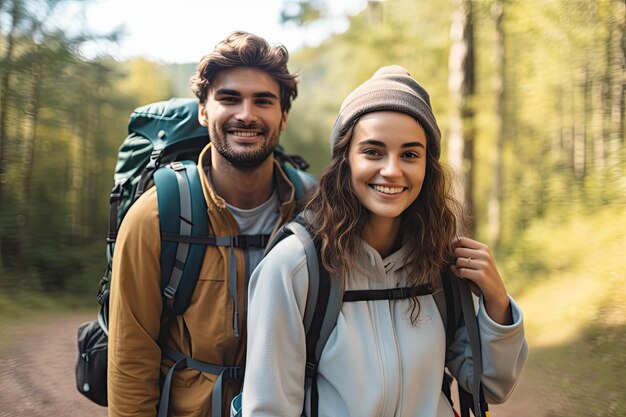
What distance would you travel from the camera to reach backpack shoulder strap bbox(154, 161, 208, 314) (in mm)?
2287

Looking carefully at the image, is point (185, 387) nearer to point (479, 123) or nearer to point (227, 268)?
point (227, 268)

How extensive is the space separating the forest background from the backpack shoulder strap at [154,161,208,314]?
13.5ft

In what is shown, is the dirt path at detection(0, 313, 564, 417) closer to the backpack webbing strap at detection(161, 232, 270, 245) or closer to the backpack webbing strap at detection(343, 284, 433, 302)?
the backpack webbing strap at detection(161, 232, 270, 245)

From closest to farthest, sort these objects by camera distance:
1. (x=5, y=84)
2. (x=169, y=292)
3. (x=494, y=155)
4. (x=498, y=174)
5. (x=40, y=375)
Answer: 1. (x=169, y=292)
2. (x=40, y=375)
3. (x=5, y=84)
4. (x=498, y=174)
5. (x=494, y=155)

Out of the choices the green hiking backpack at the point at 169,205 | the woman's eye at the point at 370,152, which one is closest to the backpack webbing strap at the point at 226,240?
the green hiking backpack at the point at 169,205

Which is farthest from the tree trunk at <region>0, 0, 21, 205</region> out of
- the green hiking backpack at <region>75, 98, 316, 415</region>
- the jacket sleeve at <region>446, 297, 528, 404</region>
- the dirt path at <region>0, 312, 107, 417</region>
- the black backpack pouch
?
the jacket sleeve at <region>446, 297, 528, 404</region>

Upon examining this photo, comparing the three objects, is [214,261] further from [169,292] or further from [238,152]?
[238,152]

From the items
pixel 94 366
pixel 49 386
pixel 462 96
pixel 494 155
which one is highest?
pixel 462 96

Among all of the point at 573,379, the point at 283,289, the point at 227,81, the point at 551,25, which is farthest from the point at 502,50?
the point at 283,289

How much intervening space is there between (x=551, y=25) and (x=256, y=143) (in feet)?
27.6

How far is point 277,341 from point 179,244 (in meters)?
0.76

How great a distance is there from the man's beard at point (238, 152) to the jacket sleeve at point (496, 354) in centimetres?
117

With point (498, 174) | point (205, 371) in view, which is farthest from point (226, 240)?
point (498, 174)

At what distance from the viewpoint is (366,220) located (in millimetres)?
2082
